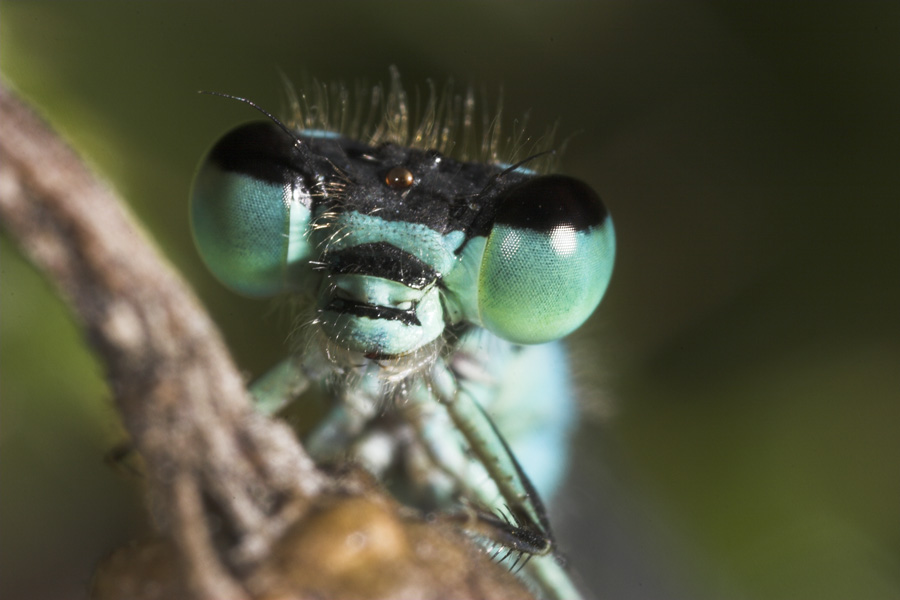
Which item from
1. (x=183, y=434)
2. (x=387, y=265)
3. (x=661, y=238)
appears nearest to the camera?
(x=183, y=434)

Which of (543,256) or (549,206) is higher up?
(549,206)

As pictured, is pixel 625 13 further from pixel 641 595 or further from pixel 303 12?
pixel 641 595

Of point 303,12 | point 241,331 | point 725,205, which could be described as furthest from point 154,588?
point 725,205

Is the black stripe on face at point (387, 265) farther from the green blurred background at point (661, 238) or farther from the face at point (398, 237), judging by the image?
the green blurred background at point (661, 238)

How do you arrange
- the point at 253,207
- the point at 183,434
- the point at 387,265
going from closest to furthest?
the point at 183,434 → the point at 387,265 → the point at 253,207

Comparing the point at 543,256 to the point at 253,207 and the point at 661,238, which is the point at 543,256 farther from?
the point at 661,238

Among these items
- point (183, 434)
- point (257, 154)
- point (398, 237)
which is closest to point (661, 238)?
point (398, 237)

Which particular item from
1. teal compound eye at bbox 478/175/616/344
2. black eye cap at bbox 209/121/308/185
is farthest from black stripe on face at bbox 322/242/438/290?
black eye cap at bbox 209/121/308/185

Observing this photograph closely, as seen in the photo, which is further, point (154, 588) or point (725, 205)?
point (725, 205)
